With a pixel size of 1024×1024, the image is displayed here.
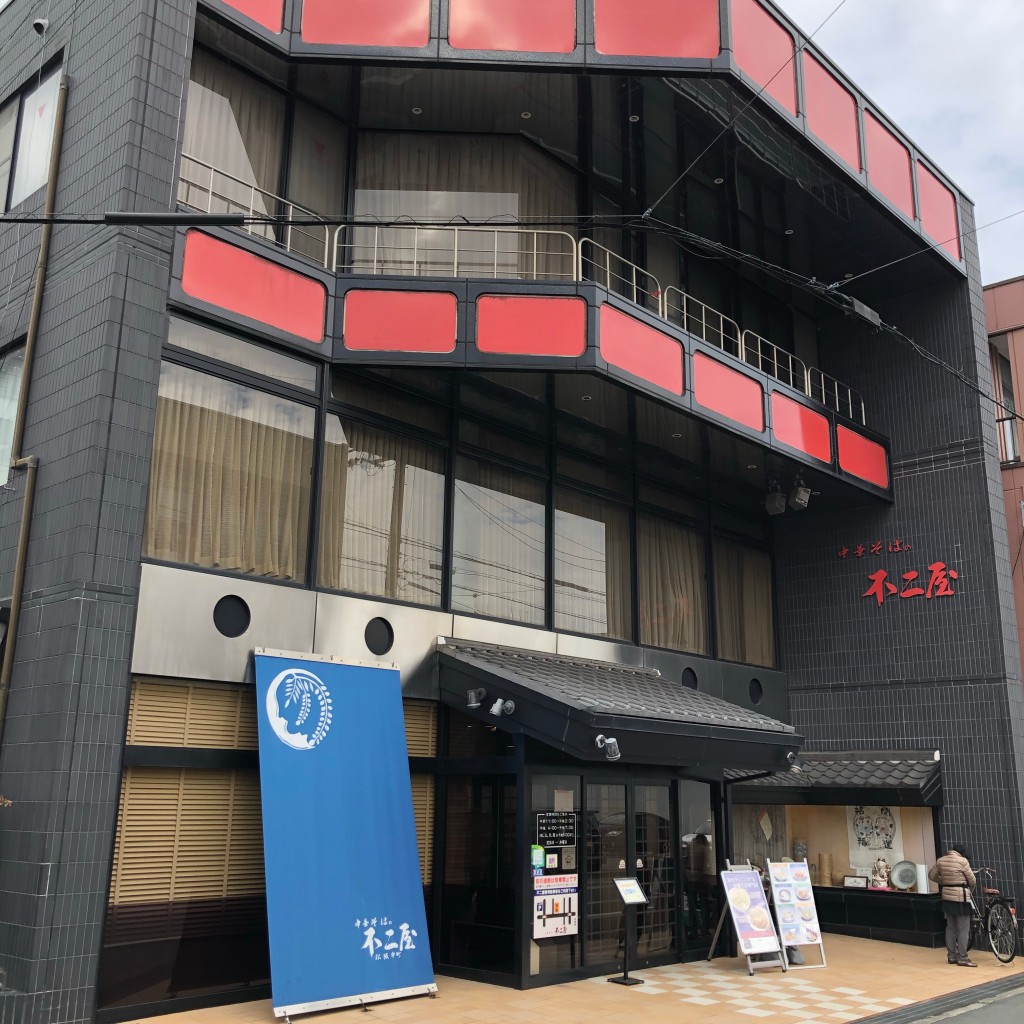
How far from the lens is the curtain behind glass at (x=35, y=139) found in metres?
12.2

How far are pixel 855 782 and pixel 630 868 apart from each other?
560 centimetres

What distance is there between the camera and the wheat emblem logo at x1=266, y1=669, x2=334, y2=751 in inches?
422

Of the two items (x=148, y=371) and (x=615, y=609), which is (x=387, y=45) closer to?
(x=148, y=371)

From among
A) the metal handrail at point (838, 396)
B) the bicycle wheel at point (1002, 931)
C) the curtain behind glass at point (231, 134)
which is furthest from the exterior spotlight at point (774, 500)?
the curtain behind glass at point (231, 134)

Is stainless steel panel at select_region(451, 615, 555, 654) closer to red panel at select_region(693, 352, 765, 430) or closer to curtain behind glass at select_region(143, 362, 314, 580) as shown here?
curtain behind glass at select_region(143, 362, 314, 580)

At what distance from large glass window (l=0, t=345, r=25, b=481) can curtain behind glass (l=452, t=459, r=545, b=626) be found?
5.35 metres

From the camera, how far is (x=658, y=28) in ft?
42.3

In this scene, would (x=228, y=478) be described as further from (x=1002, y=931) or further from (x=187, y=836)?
(x=1002, y=931)

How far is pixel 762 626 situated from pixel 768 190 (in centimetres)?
754

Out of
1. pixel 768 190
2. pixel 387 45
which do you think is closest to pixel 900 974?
pixel 768 190

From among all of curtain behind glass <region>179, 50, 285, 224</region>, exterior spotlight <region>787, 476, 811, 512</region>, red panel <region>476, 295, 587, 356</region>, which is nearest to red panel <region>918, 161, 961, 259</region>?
exterior spotlight <region>787, 476, 811, 512</region>

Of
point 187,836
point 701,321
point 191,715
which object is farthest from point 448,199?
point 187,836

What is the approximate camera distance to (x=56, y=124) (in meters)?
11.7

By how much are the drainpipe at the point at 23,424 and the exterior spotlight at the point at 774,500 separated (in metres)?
11.5
